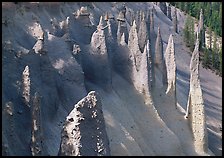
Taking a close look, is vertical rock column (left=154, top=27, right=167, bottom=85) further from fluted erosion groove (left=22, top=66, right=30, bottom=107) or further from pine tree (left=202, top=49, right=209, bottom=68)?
pine tree (left=202, top=49, right=209, bottom=68)

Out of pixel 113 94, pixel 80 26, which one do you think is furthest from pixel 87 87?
pixel 80 26

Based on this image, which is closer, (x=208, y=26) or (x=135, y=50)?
(x=135, y=50)

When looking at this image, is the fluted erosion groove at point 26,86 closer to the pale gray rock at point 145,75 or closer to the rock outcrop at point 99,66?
the rock outcrop at point 99,66

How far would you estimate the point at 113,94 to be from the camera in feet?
53.7

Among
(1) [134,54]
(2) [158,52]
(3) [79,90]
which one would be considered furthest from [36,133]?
(2) [158,52]

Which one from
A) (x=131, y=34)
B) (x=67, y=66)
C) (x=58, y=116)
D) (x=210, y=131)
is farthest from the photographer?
(x=210, y=131)

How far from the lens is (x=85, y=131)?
30.6ft

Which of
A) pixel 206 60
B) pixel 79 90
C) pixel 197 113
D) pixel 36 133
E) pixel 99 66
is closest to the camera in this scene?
pixel 36 133

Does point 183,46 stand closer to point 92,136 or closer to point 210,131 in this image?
point 210,131

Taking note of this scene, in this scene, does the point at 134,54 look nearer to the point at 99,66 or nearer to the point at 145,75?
the point at 145,75

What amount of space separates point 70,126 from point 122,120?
604 centimetres

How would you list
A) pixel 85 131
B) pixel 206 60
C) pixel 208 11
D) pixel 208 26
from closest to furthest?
pixel 85 131 → pixel 206 60 → pixel 208 26 → pixel 208 11

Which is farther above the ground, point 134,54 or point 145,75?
point 134,54

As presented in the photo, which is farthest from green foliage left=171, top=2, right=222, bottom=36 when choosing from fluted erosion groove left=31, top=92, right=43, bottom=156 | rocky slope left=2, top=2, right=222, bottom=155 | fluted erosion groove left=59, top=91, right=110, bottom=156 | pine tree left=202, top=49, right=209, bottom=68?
fluted erosion groove left=59, top=91, right=110, bottom=156
